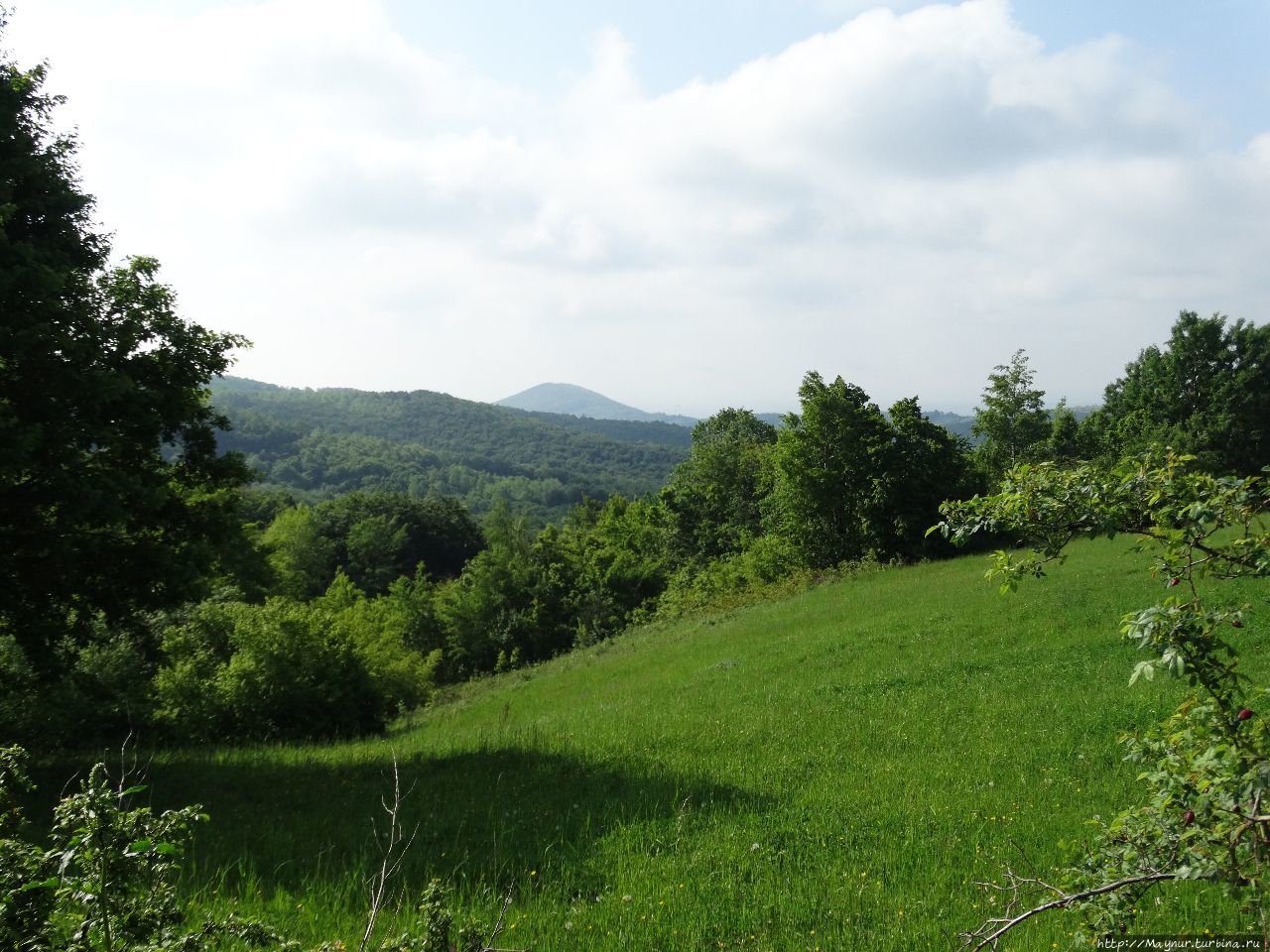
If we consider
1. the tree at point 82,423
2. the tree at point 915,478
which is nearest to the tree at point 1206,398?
the tree at point 915,478

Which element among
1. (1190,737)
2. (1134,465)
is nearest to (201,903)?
(1190,737)

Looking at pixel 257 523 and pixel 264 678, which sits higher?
pixel 257 523

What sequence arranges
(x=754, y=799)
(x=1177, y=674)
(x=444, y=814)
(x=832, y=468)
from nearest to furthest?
(x=1177, y=674) < (x=754, y=799) < (x=444, y=814) < (x=832, y=468)

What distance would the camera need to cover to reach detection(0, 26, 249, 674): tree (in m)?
8.96

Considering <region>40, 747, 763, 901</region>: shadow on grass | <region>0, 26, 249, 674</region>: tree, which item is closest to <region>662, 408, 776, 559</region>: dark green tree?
<region>40, 747, 763, 901</region>: shadow on grass

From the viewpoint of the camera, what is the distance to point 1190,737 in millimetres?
3205

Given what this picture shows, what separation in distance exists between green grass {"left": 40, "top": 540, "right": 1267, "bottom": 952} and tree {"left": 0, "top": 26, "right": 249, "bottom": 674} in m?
3.30

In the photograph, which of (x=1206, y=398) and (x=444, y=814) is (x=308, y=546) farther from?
(x=1206, y=398)

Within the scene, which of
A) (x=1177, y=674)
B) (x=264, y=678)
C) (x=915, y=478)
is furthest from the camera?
(x=915, y=478)

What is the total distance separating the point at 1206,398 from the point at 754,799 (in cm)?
5010

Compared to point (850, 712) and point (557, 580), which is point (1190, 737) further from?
point (557, 580)

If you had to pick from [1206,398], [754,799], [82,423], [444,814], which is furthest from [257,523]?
[1206,398]

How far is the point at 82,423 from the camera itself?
9.42 metres

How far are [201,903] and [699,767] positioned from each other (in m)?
6.10
